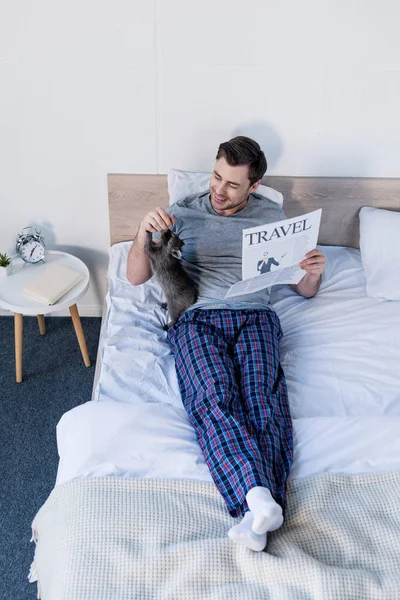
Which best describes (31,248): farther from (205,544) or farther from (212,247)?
(205,544)

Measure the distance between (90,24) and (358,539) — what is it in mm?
1592

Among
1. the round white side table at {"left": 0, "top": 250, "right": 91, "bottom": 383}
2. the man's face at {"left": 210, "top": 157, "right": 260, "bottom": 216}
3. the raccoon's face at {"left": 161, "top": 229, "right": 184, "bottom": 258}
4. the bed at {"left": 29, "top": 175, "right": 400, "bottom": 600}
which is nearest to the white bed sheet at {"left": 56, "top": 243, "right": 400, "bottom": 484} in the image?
the bed at {"left": 29, "top": 175, "right": 400, "bottom": 600}

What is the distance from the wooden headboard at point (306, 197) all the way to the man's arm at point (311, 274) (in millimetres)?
333

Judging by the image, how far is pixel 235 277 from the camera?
Result: 5.83 ft

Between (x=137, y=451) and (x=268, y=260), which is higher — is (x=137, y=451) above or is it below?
below

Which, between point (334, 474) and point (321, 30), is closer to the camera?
point (334, 474)

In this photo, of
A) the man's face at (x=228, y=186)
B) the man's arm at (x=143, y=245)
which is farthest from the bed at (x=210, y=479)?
the man's face at (x=228, y=186)

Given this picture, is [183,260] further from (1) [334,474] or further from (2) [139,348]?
(1) [334,474]

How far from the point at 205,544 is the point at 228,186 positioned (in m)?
0.97

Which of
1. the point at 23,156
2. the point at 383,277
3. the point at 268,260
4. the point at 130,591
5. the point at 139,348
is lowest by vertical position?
the point at 130,591

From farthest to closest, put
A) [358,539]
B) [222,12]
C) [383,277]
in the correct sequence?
Answer: 1. [383,277]
2. [222,12]
3. [358,539]

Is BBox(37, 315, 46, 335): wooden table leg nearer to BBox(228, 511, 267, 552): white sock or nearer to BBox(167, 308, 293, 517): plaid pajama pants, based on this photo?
BBox(167, 308, 293, 517): plaid pajama pants

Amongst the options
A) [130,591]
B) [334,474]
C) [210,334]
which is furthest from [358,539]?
[210,334]

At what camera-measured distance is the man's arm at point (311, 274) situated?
1667mm
